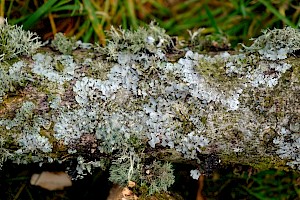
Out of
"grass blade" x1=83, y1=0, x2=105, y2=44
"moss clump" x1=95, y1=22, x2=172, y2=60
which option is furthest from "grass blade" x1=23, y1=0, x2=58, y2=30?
Result: "moss clump" x1=95, y1=22, x2=172, y2=60

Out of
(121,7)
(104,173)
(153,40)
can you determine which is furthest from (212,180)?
(121,7)

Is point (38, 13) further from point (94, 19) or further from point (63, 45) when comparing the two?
point (63, 45)

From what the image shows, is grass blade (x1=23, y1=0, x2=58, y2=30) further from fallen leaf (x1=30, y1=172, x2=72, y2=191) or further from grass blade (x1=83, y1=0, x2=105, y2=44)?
fallen leaf (x1=30, y1=172, x2=72, y2=191)

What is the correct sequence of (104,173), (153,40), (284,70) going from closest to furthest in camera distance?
(284,70)
(153,40)
(104,173)

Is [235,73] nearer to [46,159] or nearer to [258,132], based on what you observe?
[258,132]

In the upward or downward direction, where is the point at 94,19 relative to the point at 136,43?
upward

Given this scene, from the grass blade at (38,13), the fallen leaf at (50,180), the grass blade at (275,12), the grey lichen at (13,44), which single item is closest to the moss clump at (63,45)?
the grey lichen at (13,44)

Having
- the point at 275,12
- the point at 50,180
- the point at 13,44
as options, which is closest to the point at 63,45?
the point at 13,44

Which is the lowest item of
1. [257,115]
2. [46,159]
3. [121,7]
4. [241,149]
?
[46,159]
